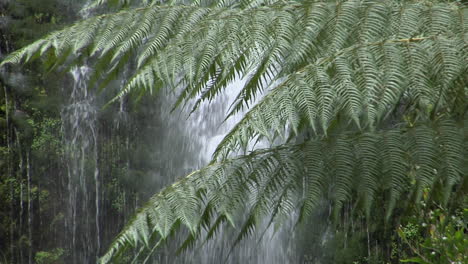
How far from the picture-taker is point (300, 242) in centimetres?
613

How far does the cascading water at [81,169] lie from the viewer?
24.5ft

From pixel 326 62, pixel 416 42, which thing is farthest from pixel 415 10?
pixel 326 62

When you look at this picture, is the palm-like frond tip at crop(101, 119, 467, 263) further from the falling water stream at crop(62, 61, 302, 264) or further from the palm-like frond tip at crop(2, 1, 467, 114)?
the falling water stream at crop(62, 61, 302, 264)

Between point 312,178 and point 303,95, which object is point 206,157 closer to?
point 312,178

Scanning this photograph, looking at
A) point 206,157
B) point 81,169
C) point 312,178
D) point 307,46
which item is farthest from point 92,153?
point 312,178

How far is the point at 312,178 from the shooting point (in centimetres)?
213

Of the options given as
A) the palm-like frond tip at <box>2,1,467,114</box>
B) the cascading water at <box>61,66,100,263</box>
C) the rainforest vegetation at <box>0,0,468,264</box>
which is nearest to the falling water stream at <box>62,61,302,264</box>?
the cascading water at <box>61,66,100,263</box>

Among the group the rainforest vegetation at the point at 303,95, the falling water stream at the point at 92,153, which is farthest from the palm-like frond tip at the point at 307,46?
the falling water stream at the point at 92,153

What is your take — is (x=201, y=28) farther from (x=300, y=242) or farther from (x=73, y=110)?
(x=73, y=110)

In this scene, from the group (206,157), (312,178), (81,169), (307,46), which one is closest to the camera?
(312,178)

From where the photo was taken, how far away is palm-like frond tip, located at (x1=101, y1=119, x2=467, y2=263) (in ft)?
6.77

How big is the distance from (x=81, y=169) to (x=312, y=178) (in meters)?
5.82

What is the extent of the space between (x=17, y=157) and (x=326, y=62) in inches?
230

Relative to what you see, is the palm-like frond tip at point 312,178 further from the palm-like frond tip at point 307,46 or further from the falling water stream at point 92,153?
the falling water stream at point 92,153
